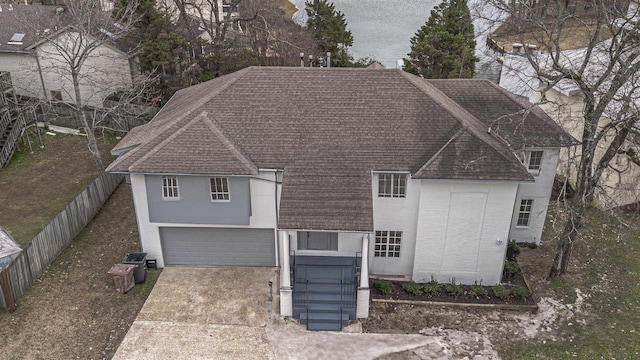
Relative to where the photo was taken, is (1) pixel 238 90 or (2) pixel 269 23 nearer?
(1) pixel 238 90

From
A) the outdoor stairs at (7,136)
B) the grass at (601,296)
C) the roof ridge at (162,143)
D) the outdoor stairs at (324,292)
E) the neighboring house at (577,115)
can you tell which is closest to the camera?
the grass at (601,296)

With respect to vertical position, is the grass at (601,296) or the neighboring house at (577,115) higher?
the neighboring house at (577,115)

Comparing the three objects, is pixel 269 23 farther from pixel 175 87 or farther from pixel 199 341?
pixel 199 341

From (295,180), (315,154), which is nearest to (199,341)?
(295,180)

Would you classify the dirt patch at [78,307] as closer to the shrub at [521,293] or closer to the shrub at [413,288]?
the shrub at [413,288]

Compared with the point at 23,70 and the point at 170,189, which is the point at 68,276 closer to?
the point at 170,189

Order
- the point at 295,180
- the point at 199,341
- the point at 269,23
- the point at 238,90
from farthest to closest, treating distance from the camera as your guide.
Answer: the point at 269,23 → the point at 238,90 → the point at 295,180 → the point at 199,341

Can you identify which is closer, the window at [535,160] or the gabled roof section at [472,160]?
the gabled roof section at [472,160]

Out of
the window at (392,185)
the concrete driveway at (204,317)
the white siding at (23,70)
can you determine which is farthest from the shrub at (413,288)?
the white siding at (23,70)
